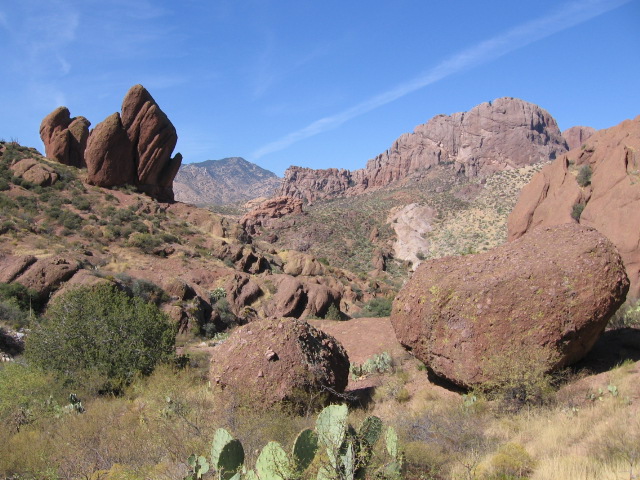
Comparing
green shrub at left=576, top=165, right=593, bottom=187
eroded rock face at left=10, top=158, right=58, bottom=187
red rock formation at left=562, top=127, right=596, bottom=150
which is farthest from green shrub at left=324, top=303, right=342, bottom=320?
red rock formation at left=562, top=127, right=596, bottom=150

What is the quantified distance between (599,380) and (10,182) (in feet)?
125

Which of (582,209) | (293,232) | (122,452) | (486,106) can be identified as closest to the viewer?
(122,452)

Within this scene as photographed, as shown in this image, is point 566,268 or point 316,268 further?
point 316,268

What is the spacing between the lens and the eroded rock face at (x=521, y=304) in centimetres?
766

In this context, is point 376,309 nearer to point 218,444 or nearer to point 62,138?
point 218,444

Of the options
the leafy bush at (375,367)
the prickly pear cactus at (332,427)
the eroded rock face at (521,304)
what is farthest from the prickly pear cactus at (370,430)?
the leafy bush at (375,367)

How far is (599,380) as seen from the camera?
784cm

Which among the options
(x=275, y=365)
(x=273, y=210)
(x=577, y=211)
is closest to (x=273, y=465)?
(x=275, y=365)

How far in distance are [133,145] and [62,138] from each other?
9.67 m

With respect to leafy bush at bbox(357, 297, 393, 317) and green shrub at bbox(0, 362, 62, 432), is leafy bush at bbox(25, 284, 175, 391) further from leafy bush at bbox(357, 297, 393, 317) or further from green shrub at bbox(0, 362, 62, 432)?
leafy bush at bbox(357, 297, 393, 317)

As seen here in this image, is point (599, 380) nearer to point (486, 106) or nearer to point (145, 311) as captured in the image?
point (145, 311)

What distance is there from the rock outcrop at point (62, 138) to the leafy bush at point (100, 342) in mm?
35330

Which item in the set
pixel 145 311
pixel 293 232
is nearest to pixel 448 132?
pixel 293 232

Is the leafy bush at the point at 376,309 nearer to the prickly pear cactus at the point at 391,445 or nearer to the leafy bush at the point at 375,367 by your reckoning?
the leafy bush at the point at 375,367
